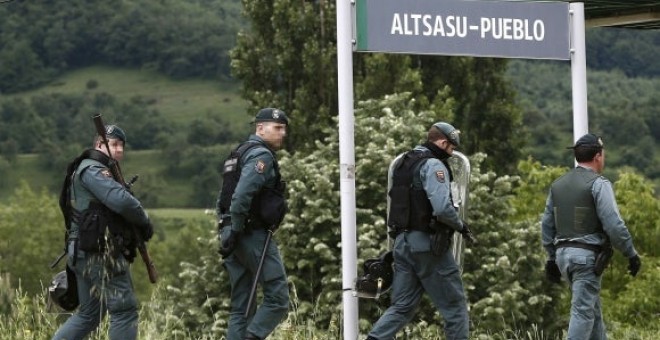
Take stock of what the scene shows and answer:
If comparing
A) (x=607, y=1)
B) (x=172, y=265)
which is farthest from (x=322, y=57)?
(x=172, y=265)

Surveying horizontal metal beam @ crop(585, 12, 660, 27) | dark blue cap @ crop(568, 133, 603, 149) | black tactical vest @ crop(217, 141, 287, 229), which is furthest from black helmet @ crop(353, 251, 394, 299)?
horizontal metal beam @ crop(585, 12, 660, 27)

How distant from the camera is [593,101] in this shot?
111 meters

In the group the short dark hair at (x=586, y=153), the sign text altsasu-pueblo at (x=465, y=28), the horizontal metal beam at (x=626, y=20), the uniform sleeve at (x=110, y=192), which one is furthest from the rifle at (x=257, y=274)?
the horizontal metal beam at (x=626, y=20)

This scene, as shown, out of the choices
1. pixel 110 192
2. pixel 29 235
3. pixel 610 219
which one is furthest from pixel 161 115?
pixel 110 192

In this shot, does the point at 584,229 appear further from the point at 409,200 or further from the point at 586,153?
the point at 409,200

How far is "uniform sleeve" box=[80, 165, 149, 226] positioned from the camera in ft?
29.2

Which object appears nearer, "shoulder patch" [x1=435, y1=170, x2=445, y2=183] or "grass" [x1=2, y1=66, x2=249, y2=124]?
"shoulder patch" [x1=435, y1=170, x2=445, y2=183]

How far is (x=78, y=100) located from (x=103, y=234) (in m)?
125

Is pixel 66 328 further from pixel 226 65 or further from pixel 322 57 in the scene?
pixel 226 65

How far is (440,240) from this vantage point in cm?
946

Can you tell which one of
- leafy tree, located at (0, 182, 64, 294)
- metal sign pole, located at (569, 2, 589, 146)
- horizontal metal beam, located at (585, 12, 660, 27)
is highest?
horizontal metal beam, located at (585, 12, 660, 27)

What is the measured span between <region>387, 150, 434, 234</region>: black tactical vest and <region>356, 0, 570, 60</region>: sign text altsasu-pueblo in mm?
769

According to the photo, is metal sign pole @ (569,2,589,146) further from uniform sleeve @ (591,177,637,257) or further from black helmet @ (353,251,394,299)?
black helmet @ (353,251,394,299)

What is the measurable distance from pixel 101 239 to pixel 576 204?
128 inches
